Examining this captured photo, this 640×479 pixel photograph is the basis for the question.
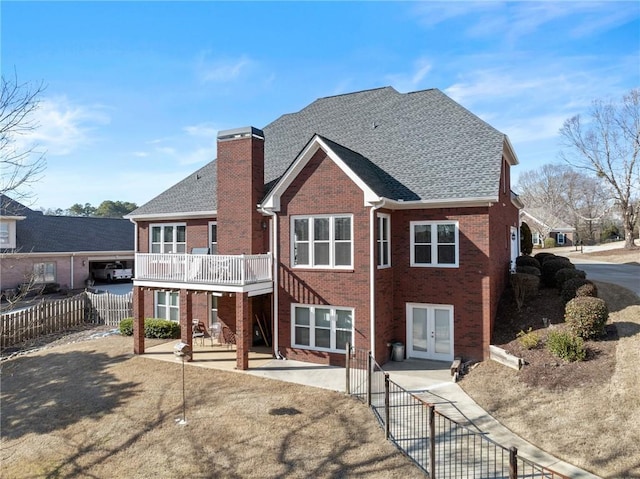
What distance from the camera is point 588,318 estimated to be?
12523 mm

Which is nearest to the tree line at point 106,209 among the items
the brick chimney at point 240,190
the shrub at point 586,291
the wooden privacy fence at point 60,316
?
the wooden privacy fence at point 60,316

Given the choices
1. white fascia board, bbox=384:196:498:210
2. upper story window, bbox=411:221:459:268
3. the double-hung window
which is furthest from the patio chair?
the double-hung window

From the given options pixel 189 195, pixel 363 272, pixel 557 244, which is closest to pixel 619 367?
pixel 363 272

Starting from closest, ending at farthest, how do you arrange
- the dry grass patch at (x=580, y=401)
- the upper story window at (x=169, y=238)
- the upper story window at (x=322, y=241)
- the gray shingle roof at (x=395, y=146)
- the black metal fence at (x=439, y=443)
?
the black metal fence at (x=439, y=443)
the dry grass patch at (x=580, y=401)
the upper story window at (x=322, y=241)
the gray shingle roof at (x=395, y=146)
the upper story window at (x=169, y=238)

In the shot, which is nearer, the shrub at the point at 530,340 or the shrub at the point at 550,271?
the shrub at the point at 530,340

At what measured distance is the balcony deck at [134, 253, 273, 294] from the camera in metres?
14.4

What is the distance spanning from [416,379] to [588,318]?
5516 millimetres

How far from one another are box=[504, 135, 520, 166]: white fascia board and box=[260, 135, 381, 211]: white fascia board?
658 centimetres

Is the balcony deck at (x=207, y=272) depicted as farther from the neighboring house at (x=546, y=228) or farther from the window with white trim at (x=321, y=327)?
the neighboring house at (x=546, y=228)

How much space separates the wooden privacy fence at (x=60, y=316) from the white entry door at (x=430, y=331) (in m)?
15.5

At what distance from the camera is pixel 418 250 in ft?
49.6

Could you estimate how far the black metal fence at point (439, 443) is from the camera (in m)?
7.63

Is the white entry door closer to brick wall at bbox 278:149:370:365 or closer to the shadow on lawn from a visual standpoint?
brick wall at bbox 278:149:370:365

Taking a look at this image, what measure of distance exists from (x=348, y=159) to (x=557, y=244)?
6210 cm
